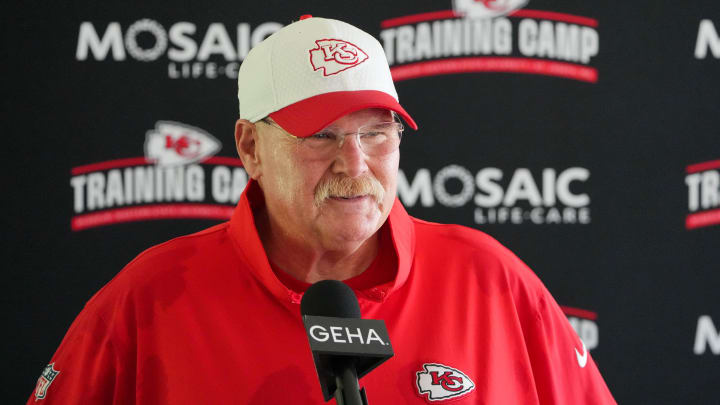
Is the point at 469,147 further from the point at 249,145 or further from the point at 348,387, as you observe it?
Answer: the point at 348,387

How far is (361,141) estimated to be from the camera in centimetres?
95

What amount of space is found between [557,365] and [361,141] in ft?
1.40

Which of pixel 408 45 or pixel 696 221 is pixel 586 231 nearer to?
pixel 696 221

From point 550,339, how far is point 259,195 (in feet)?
1.50

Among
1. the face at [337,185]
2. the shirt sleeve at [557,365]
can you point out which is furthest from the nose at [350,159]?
the shirt sleeve at [557,365]

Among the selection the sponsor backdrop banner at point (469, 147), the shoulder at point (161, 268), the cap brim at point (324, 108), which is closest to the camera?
the cap brim at point (324, 108)

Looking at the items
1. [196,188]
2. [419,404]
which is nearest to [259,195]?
[419,404]

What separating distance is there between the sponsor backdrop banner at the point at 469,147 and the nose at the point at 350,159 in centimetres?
87

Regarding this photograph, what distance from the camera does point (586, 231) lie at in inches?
71.3

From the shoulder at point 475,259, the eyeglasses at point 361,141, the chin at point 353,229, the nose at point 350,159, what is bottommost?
the shoulder at point 475,259

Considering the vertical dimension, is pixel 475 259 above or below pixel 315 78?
below

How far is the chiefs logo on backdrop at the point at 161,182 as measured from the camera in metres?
1.76

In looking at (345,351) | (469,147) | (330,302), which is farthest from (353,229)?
(469,147)

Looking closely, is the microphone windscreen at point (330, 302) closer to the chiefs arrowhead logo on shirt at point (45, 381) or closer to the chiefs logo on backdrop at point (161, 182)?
the chiefs arrowhead logo on shirt at point (45, 381)
